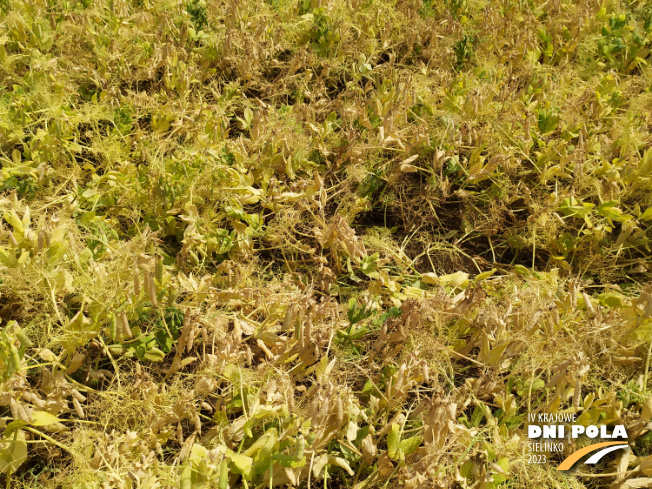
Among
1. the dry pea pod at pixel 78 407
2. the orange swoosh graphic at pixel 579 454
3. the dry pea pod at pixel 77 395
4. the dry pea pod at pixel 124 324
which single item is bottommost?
the orange swoosh graphic at pixel 579 454

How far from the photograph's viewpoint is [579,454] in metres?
1.56

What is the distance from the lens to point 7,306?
168cm

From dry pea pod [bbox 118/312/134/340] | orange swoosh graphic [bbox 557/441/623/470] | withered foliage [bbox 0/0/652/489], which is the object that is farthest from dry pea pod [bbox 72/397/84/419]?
orange swoosh graphic [bbox 557/441/623/470]

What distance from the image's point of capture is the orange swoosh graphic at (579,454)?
1.54 meters

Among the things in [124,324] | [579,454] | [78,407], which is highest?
[124,324]

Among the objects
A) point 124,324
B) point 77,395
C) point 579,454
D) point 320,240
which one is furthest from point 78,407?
point 579,454

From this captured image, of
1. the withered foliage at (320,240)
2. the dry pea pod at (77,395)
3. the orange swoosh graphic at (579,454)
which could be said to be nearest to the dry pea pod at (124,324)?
the withered foliage at (320,240)

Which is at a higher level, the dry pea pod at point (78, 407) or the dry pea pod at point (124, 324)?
the dry pea pod at point (124, 324)

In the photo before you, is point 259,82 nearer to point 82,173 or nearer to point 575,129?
point 82,173

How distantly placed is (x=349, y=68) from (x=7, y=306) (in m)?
1.89

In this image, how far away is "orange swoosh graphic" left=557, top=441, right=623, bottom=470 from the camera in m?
1.54

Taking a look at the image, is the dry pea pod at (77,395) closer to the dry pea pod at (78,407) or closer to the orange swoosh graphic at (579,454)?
the dry pea pod at (78,407)

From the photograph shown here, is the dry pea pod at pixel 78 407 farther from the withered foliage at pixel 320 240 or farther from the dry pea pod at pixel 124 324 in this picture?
the dry pea pod at pixel 124 324

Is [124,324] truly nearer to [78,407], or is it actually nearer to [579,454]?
[78,407]
